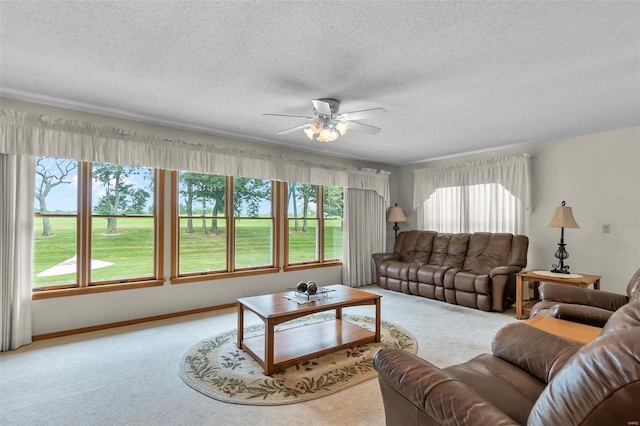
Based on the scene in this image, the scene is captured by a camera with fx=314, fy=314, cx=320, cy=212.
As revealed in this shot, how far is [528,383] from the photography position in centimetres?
161

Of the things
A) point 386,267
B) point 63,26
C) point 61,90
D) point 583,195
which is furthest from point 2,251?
point 583,195

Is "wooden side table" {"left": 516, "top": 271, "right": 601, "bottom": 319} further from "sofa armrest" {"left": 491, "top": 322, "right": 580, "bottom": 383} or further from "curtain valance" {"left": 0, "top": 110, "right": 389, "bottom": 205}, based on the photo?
"curtain valance" {"left": 0, "top": 110, "right": 389, "bottom": 205}

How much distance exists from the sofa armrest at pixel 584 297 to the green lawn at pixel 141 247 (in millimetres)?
3564

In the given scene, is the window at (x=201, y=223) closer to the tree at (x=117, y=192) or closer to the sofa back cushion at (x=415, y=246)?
the tree at (x=117, y=192)

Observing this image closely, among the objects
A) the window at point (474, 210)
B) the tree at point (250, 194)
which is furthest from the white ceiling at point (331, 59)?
the window at point (474, 210)

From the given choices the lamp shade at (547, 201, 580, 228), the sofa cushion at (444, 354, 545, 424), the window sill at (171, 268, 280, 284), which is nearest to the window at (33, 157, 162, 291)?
the window sill at (171, 268, 280, 284)

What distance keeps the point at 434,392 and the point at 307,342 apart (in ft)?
6.28

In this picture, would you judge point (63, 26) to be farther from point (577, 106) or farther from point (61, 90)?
point (577, 106)

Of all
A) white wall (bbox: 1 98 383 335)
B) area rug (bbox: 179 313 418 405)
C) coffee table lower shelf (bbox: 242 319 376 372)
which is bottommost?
area rug (bbox: 179 313 418 405)

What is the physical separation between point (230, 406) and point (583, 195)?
515cm

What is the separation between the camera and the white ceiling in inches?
73.0

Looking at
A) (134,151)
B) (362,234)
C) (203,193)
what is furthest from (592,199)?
(134,151)

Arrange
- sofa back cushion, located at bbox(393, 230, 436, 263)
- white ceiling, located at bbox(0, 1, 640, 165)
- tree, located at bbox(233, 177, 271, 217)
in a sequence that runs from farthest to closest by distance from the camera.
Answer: sofa back cushion, located at bbox(393, 230, 436, 263)
tree, located at bbox(233, 177, 271, 217)
white ceiling, located at bbox(0, 1, 640, 165)

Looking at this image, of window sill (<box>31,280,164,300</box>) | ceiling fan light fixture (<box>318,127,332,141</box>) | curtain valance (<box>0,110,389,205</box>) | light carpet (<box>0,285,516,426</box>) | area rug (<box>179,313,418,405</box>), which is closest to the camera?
light carpet (<box>0,285,516,426</box>)
